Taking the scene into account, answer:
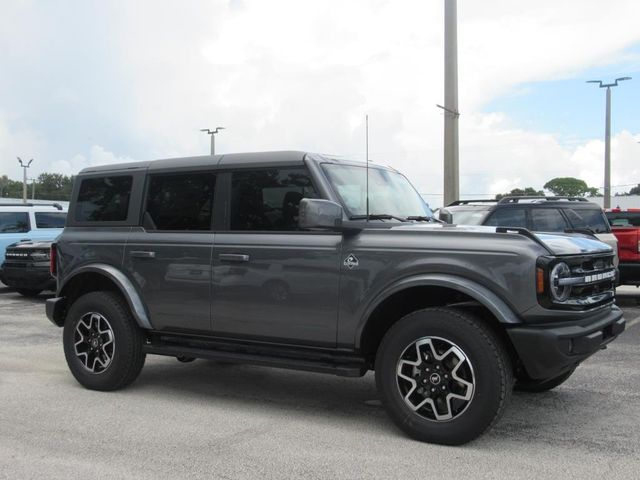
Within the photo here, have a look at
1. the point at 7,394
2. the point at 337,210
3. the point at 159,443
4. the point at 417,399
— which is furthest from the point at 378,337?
the point at 7,394

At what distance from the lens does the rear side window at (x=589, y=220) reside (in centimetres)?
1032

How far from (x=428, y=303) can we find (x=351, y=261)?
2.08ft

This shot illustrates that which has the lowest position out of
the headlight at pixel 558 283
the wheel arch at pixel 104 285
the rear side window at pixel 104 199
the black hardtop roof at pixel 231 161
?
the wheel arch at pixel 104 285

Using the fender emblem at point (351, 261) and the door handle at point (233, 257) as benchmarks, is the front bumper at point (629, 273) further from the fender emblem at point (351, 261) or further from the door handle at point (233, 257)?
the door handle at point (233, 257)

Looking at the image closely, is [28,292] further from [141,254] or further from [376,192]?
[376,192]

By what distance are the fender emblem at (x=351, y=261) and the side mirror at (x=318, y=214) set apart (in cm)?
27

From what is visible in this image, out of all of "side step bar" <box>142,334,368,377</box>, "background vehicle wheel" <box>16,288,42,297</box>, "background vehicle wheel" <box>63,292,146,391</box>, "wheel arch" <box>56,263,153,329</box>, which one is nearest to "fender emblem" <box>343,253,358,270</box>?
"side step bar" <box>142,334,368,377</box>

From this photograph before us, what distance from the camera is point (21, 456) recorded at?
13.7 ft

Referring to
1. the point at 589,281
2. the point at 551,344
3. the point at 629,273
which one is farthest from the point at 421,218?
the point at 629,273

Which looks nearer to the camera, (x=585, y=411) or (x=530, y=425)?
(x=530, y=425)

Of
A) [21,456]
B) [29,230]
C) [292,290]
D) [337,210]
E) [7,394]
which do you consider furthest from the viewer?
[29,230]

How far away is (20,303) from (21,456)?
30.1ft

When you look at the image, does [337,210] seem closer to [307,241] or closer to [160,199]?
[307,241]

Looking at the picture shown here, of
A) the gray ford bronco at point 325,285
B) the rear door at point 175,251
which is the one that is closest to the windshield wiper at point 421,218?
the gray ford bronco at point 325,285
